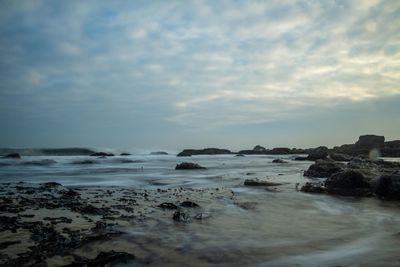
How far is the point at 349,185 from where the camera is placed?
12062mm

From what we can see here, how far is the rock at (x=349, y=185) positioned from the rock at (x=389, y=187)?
14.5 inches

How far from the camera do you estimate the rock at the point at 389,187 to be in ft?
34.9

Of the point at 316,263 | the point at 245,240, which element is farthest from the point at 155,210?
the point at 316,263

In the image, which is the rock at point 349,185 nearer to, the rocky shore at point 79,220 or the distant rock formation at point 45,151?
the rocky shore at point 79,220

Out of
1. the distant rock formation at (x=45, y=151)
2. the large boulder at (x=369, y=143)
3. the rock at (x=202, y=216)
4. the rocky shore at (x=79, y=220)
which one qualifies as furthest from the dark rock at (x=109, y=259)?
the large boulder at (x=369, y=143)

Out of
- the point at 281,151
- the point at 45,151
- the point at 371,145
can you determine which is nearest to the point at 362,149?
the point at 371,145

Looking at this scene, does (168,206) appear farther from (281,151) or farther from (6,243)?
(281,151)

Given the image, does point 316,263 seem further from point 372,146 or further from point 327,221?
point 372,146

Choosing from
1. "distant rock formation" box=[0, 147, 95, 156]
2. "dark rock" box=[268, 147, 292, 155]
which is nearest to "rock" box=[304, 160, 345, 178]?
"distant rock formation" box=[0, 147, 95, 156]

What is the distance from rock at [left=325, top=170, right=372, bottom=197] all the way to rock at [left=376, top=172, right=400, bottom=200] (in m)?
0.37

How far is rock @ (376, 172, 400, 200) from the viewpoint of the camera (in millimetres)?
10642

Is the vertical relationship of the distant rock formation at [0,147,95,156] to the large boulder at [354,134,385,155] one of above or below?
below

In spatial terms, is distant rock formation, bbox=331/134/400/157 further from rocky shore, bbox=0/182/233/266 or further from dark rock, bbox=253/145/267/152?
rocky shore, bbox=0/182/233/266

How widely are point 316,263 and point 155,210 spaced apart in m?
4.88
